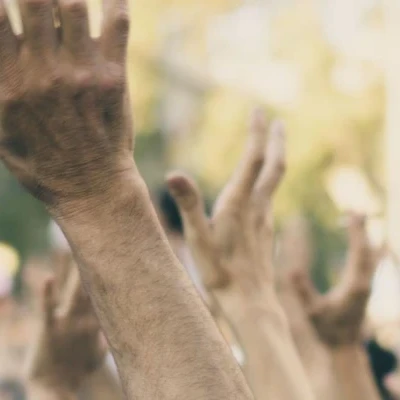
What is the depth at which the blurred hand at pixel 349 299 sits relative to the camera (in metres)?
2.67

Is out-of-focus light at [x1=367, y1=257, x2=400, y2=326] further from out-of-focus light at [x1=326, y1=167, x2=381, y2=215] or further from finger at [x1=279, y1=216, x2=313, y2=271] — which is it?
out-of-focus light at [x1=326, y1=167, x2=381, y2=215]

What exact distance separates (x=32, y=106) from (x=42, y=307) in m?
1.07

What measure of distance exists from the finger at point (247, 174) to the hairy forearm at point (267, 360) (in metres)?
0.25

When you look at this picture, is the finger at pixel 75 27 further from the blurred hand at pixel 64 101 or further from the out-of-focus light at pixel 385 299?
the out-of-focus light at pixel 385 299

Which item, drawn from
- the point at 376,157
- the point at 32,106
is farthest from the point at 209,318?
the point at 376,157

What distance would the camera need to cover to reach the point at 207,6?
14562 millimetres

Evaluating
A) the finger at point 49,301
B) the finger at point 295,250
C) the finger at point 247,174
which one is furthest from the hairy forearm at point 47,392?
the finger at point 295,250

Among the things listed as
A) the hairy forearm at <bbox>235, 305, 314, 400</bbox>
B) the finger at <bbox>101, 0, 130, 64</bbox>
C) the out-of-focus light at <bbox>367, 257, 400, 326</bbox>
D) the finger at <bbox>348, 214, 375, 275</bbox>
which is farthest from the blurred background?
the finger at <bbox>101, 0, 130, 64</bbox>

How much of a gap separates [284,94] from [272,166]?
36.2 ft

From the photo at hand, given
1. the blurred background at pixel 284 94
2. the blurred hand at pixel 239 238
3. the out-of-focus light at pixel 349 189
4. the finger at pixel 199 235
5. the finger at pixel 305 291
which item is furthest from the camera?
the blurred background at pixel 284 94

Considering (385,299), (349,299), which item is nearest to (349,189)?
(385,299)

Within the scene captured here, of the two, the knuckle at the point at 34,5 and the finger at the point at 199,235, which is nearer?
the knuckle at the point at 34,5

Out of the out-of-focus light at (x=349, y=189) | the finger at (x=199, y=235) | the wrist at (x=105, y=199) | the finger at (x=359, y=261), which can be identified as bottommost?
the out-of-focus light at (x=349, y=189)

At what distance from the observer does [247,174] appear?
2.32 meters
